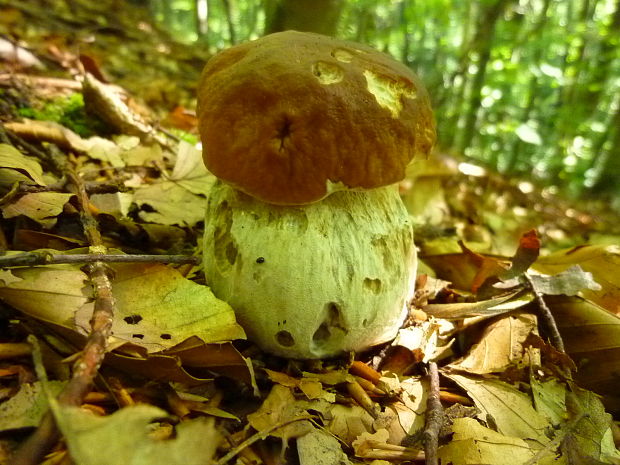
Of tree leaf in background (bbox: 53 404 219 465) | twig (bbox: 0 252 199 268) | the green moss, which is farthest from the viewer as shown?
the green moss

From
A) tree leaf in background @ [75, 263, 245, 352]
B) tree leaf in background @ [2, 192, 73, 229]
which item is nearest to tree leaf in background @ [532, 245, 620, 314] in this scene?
tree leaf in background @ [75, 263, 245, 352]

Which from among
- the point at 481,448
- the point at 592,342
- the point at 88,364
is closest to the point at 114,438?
the point at 88,364

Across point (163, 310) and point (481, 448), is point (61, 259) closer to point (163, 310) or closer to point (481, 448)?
point (163, 310)

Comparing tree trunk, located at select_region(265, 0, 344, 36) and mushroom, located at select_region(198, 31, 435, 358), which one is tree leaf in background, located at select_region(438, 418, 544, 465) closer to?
mushroom, located at select_region(198, 31, 435, 358)

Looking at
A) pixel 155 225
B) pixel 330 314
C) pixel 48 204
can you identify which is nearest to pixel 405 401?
pixel 330 314

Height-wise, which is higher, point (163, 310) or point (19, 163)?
point (19, 163)

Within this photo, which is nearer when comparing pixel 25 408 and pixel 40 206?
pixel 25 408
